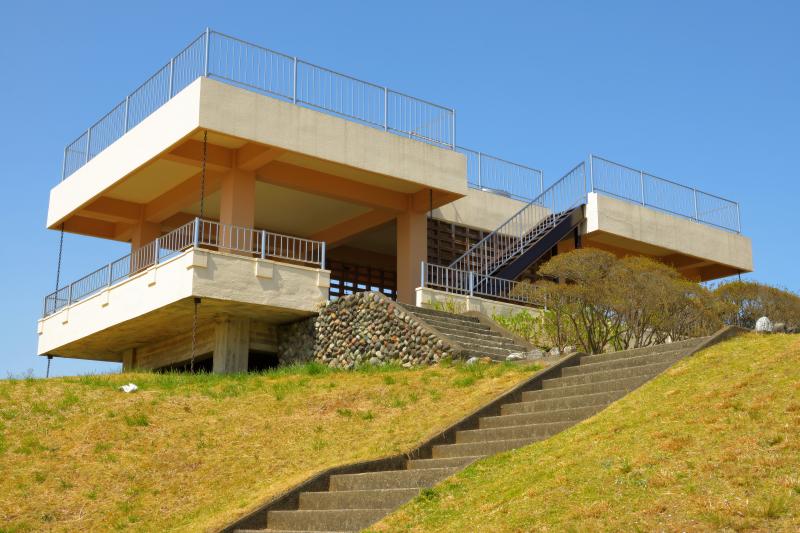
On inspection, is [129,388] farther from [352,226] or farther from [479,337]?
[352,226]

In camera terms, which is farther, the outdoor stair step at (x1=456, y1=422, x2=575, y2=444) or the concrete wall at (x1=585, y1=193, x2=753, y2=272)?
the concrete wall at (x1=585, y1=193, x2=753, y2=272)

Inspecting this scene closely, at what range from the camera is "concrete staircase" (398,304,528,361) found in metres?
18.6

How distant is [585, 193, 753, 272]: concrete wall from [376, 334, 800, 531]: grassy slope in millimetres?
15962

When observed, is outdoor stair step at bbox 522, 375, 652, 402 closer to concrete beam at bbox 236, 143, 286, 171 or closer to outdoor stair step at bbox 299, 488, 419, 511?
outdoor stair step at bbox 299, 488, 419, 511

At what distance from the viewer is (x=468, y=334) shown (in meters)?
20.2

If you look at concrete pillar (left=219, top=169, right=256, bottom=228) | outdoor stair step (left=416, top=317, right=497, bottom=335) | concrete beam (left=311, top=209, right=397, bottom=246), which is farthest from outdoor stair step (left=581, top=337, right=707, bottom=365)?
concrete beam (left=311, top=209, right=397, bottom=246)

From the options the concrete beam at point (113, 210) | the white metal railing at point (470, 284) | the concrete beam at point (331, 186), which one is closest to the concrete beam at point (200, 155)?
the concrete beam at point (331, 186)

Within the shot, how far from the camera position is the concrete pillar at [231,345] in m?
21.3

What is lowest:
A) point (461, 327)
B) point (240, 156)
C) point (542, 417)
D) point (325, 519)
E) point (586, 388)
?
point (325, 519)

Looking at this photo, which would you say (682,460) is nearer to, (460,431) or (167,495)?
(460,431)

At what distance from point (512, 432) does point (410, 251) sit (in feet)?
41.8

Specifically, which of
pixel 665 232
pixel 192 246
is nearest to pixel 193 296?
pixel 192 246

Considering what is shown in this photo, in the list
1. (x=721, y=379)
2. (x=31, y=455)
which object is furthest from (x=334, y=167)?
(x=721, y=379)

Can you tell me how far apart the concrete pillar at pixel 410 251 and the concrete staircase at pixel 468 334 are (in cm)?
267
